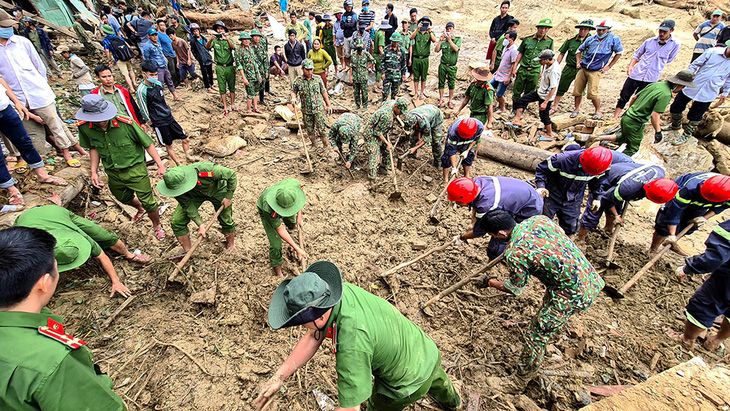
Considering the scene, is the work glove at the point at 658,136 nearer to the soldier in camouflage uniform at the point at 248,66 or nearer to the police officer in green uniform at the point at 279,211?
the police officer in green uniform at the point at 279,211

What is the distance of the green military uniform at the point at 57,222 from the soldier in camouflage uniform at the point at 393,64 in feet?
23.7

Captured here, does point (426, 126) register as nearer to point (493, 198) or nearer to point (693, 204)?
point (493, 198)

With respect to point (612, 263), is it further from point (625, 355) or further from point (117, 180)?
point (117, 180)

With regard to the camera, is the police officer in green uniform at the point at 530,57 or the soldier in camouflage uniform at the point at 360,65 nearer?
the police officer in green uniform at the point at 530,57

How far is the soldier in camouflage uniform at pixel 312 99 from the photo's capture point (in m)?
6.59

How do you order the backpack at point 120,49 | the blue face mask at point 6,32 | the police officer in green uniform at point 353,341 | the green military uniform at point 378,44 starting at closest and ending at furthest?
the police officer in green uniform at point 353,341
the blue face mask at point 6,32
the backpack at point 120,49
the green military uniform at point 378,44

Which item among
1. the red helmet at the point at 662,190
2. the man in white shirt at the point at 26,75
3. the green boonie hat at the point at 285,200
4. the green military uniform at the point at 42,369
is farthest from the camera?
the man in white shirt at the point at 26,75

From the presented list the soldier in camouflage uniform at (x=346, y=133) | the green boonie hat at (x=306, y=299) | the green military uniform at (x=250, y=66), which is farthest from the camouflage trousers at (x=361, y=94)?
the green boonie hat at (x=306, y=299)

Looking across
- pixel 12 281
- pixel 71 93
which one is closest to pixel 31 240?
pixel 12 281

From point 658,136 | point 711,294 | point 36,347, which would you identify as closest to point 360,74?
point 658,136

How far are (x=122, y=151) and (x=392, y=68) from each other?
650 centimetres

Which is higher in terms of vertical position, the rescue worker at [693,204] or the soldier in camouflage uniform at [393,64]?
the soldier in camouflage uniform at [393,64]

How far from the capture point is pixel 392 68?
28.0 ft

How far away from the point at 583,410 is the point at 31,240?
3808 mm
